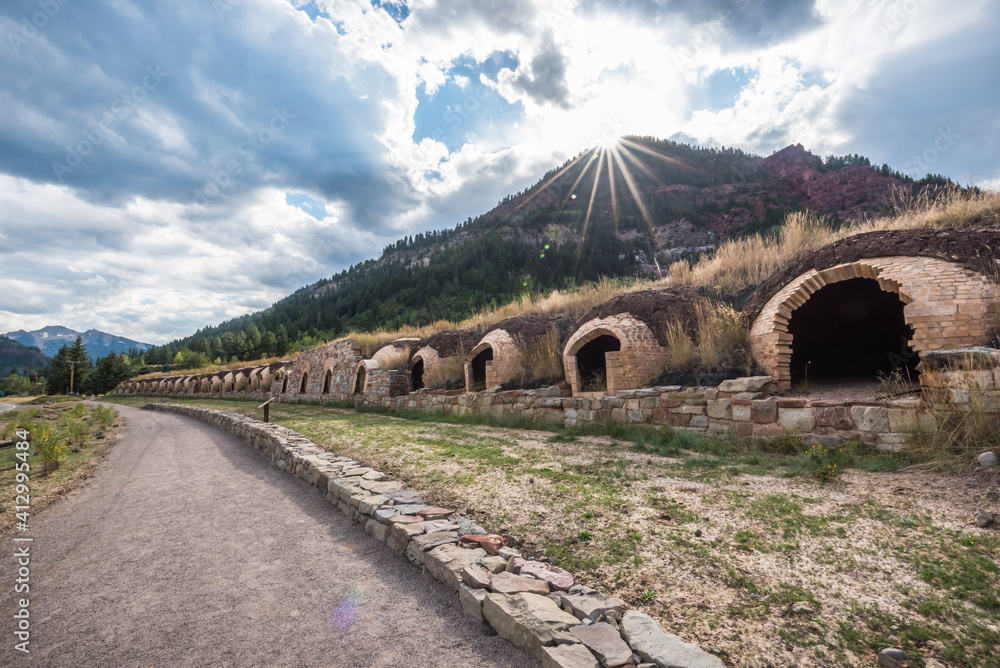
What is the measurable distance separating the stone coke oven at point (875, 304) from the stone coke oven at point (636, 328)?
1588mm

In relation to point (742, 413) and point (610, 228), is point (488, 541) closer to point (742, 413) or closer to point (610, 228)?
point (742, 413)

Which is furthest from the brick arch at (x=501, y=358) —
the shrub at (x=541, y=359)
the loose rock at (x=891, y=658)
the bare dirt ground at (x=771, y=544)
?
the loose rock at (x=891, y=658)

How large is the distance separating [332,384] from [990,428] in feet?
71.1

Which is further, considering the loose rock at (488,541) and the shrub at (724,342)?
the shrub at (724,342)

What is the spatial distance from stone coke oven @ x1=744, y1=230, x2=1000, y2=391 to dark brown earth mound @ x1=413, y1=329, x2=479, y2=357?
9.34 m

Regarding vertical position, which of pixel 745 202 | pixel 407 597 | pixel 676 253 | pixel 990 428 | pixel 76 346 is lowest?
pixel 407 597

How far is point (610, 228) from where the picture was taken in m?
70.8

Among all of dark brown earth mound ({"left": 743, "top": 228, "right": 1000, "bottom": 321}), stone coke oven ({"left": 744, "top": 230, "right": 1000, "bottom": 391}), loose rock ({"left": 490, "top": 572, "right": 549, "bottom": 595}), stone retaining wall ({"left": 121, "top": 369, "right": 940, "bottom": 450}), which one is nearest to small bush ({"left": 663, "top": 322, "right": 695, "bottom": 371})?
stone retaining wall ({"left": 121, "top": 369, "right": 940, "bottom": 450})

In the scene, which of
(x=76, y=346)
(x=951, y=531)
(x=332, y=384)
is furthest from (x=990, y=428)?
(x=76, y=346)

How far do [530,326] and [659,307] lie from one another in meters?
4.13

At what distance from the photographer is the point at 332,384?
21031mm

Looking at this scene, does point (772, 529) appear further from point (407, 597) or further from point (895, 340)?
point (895, 340)

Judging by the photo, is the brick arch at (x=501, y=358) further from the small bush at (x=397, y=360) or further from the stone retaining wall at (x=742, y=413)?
the small bush at (x=397, y=360)

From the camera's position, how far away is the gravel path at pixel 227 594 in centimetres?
234
